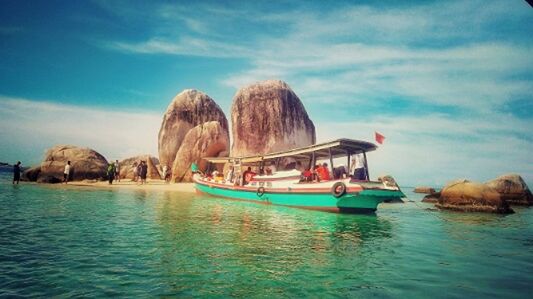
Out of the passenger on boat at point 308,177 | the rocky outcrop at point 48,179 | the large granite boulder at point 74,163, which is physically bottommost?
the rocky outcrop at point 48,179

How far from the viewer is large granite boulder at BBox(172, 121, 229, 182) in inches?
1480

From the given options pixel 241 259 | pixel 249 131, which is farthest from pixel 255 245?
pixel 249 131

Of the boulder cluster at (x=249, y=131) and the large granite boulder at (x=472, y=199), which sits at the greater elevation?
the boulder cluster at (x=249, y=131)

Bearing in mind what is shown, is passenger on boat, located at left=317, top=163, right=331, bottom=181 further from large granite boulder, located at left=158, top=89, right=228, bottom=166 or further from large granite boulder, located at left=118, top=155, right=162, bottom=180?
large granite boulder, located at left=118, top=155, right=162, bottom=180

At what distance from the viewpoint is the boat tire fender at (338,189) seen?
1652 cm

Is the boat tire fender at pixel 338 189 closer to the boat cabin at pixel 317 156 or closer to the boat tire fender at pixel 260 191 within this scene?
the boat cabin at pixel 317 156

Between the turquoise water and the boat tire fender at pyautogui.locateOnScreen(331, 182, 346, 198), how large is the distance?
4052 mm

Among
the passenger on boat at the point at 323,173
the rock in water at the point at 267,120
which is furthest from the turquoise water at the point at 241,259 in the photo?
the rock in water at the point at 267,120

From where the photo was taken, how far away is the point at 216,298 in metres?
4.86

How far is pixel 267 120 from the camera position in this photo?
38781 mm

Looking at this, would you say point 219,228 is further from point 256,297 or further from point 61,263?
point 256,297

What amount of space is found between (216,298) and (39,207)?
12.4m

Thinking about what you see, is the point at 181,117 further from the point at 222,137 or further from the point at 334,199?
the point at 334,199

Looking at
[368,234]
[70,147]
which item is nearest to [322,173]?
[368,234]
